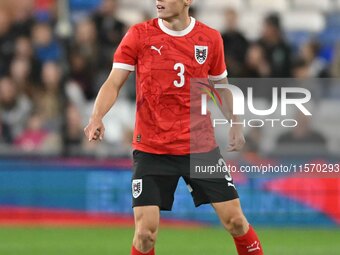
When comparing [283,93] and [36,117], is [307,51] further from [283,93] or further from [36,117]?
[36,117]

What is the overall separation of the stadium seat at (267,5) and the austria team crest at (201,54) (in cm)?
674

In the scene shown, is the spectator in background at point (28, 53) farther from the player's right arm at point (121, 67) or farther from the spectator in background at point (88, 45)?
the player's right arm at point (121, 67)

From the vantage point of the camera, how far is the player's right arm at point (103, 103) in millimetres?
7062

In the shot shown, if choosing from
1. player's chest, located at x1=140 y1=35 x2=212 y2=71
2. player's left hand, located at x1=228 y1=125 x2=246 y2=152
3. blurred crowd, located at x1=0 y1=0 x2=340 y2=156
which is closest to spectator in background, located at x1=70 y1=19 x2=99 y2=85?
blurred crowd, located at x1=0 y1=0 x2=340 y2=156

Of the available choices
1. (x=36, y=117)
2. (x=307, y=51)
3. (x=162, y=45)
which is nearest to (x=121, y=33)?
(x=36, y=117)

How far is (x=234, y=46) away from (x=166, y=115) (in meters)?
5.95

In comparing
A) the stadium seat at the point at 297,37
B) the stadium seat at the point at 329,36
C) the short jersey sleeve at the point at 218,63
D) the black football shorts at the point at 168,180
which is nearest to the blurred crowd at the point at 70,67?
the stadium seat at the point at 297,37

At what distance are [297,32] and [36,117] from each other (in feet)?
12.0

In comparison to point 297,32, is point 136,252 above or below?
below

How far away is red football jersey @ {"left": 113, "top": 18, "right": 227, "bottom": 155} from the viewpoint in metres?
7.47

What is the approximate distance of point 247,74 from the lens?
13.2 meters

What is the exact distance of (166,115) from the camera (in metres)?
7.51

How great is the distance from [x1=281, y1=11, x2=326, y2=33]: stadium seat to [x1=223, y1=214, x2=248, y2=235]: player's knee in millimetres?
6906

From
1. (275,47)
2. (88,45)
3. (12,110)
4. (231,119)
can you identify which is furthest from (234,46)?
(231,119)
